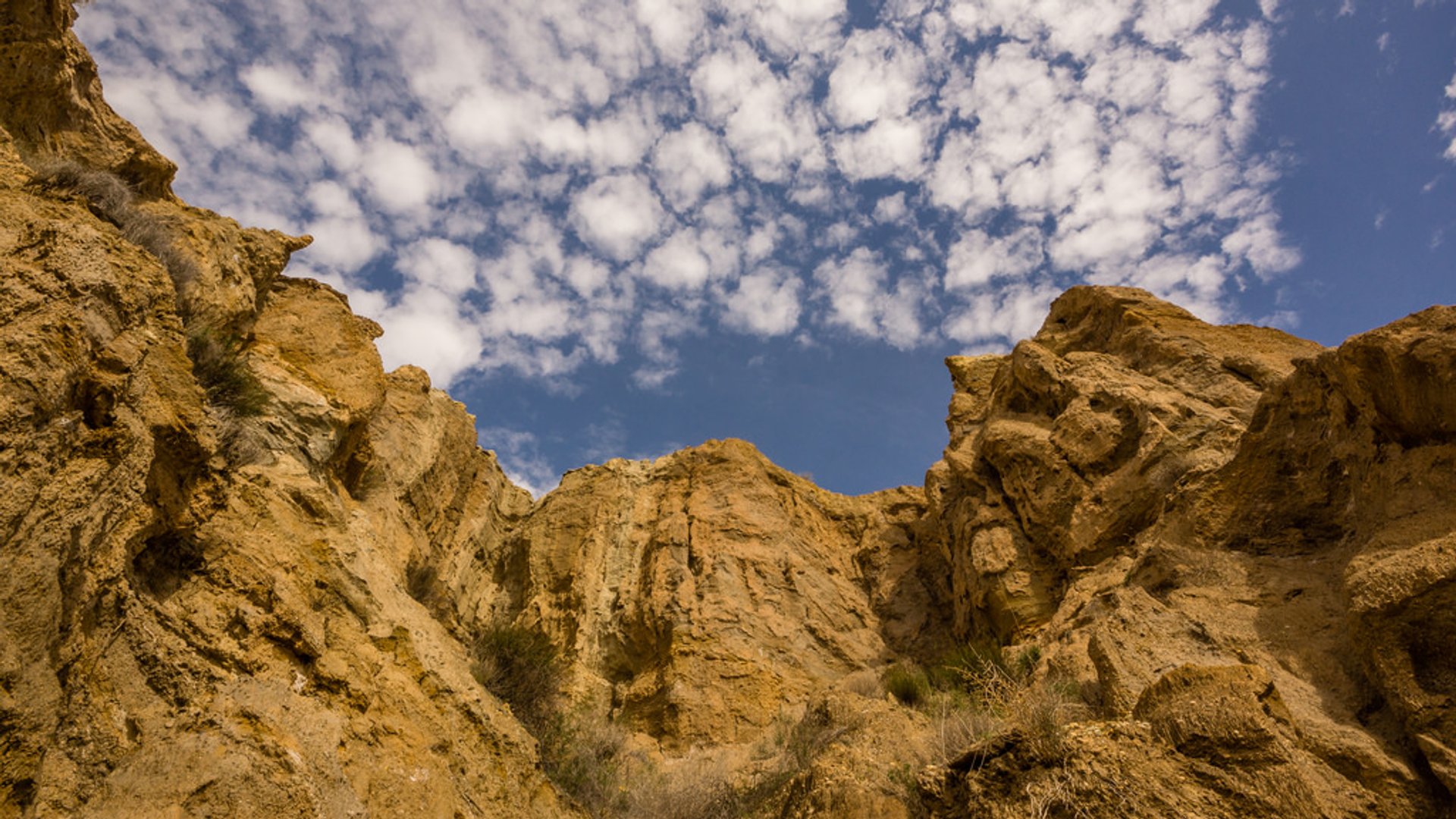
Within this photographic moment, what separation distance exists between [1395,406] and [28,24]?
13.5 metres

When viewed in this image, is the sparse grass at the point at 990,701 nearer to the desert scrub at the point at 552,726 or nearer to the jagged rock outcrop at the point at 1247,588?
the jagged rock outcrop at the point at 1247,588

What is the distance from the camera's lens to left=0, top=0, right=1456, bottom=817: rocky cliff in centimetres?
425

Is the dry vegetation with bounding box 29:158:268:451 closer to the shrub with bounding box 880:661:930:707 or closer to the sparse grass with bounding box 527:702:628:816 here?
the sparse grass with bounding box 527:702:628:816

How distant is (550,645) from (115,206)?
11.2 m

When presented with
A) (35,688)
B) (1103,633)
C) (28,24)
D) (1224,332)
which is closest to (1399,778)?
(1103,633)

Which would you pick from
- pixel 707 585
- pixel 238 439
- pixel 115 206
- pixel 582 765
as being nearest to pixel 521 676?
pixel 582 765

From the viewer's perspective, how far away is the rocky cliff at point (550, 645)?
167 inches

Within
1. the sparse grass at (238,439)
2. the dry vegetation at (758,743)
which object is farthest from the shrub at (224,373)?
the dry vegetation at (758,743)

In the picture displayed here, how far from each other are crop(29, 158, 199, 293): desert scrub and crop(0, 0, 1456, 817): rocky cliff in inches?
2.1

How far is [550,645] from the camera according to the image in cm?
1551

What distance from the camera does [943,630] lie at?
16.4 metres

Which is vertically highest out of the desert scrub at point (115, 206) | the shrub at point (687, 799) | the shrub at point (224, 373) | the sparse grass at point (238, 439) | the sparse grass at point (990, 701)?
the desert scrub at point (115, 206)

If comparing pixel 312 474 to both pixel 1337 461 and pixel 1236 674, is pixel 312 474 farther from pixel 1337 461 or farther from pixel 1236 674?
pixel 1337 461

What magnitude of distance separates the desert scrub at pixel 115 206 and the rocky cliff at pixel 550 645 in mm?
53
